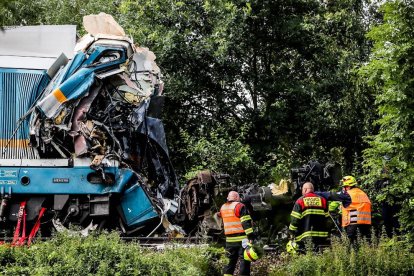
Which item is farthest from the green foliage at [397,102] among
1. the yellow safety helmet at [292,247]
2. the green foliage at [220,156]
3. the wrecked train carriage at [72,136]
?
the green foliage at [220,156]

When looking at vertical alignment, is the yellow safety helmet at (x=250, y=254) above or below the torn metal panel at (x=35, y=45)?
below

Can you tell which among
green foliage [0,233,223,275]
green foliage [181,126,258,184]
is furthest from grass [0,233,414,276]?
green foliage [181,126,258,184]

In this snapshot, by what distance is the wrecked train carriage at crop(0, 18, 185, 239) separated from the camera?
13.6m

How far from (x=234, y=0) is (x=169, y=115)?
3.53 meters

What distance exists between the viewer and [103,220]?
46.5 feet

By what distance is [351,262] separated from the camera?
10211 millimetres

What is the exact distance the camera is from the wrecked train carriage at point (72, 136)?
44.8 feet

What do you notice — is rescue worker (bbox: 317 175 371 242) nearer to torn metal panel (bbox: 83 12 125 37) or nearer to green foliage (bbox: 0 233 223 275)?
green foliage (bbox: 0 233 223 275)

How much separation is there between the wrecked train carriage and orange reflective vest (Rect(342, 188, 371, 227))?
12.2 feet

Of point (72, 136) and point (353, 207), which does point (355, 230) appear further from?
point (72, 136)

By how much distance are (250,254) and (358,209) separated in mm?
2351

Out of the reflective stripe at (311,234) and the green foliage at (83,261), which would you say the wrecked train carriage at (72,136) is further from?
the green foliage at (83,261)

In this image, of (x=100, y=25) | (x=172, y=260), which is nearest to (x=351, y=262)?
(x=172, y=260)

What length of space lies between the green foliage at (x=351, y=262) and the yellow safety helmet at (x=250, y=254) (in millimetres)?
434
